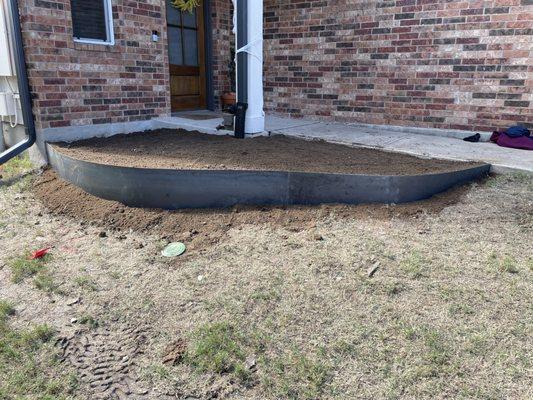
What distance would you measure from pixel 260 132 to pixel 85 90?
7.28 ft

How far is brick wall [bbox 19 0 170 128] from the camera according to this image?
15.8ft

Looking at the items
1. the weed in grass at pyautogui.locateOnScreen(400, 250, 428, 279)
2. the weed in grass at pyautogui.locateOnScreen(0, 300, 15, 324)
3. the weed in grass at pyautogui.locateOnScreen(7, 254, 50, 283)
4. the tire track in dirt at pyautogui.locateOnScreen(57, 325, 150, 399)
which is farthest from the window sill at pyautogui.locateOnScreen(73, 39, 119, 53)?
the weed in grass at pyautogui.locateOnScreen(400, 250, 428, 279)

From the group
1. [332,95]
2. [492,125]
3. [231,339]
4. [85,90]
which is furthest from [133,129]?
[492,125]

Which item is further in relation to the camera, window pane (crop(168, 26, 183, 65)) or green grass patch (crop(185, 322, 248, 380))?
window pane (crop(168, 26, 183, 65))

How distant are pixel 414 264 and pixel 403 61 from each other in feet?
14.3

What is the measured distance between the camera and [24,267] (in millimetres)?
2971

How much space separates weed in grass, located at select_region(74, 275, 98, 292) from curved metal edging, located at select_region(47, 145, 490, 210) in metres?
1.04

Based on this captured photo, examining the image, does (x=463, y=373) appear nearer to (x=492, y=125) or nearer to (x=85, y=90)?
(x=492, y=125)

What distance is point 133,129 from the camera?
233 inches

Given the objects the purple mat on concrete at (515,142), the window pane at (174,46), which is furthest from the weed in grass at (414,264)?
the window pane at (174,46)

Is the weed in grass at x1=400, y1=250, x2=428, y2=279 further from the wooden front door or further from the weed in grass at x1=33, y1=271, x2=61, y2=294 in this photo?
the wooden front door

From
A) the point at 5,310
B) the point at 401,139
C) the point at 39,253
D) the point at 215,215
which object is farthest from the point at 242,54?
the point at 5,310

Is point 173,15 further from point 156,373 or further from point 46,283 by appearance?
point 156,373

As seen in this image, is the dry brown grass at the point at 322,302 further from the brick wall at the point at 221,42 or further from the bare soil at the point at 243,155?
the brick wall at the point at 221,42
